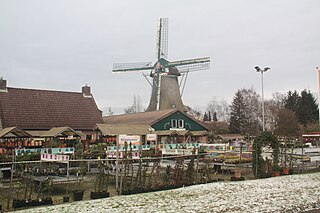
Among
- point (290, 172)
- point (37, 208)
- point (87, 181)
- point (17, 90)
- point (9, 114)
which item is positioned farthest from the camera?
point (17, 90)

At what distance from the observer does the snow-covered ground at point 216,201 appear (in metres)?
9.16

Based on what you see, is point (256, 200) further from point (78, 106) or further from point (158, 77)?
point (158, 77)

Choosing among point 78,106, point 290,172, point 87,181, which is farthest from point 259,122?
point 87,181

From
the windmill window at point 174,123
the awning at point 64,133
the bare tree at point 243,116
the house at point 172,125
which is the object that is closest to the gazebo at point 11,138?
the awning at point 64,133

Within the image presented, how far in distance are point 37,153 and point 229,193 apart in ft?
40.3

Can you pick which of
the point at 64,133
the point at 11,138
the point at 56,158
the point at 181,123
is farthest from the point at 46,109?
the point at 56,158

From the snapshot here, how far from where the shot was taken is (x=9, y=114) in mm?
31094

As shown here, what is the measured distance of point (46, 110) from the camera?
111ft

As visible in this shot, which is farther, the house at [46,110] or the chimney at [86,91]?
the chimney at [86,91]

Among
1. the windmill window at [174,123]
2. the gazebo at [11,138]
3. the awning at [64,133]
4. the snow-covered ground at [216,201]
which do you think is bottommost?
the snow-covered ground at [216,201]

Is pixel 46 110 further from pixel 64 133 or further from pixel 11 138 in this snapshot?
pixel 11 138

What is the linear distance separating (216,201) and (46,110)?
27.0m

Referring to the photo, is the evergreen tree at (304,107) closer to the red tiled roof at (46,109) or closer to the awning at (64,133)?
the red tiled roof at (46,109)

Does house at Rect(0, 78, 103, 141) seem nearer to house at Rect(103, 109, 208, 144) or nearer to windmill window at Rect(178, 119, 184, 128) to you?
house at Rect(103, 109, 208, 144)
